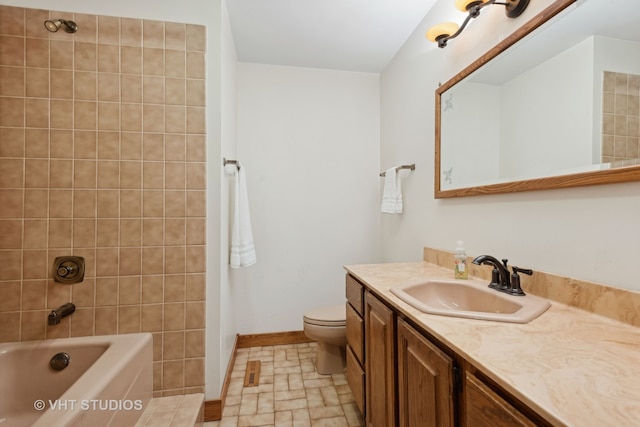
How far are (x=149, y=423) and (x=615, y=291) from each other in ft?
6.55

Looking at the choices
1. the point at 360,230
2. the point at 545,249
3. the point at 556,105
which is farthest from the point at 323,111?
the point at 545,249

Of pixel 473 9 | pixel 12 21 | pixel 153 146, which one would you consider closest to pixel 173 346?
pixel 153 146

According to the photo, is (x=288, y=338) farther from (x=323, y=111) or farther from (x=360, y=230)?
(x=323, y=111)

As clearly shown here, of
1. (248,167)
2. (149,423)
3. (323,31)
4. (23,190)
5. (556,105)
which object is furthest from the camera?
(248,167)

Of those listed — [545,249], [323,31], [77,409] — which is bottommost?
[77,409]

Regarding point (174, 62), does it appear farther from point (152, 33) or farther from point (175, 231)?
point (175, 231)

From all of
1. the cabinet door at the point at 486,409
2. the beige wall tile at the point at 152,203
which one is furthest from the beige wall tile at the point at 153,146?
the cabinet door at the point at 486,409

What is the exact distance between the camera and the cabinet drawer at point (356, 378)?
140 cm

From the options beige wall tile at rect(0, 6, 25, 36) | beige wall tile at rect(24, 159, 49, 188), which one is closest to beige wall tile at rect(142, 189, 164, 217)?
beige wall tile at rect(24, 159, 49, 188)

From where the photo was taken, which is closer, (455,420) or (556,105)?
(455,420)

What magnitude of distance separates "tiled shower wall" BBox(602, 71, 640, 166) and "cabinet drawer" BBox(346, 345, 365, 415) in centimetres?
132

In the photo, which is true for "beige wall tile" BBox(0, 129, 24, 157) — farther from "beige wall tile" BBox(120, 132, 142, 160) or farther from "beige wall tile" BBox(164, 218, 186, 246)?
"beige wall tile" BBox(164, 218, 186, 246)

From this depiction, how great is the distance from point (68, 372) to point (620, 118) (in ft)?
8.32

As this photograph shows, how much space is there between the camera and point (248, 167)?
2.38 metres
